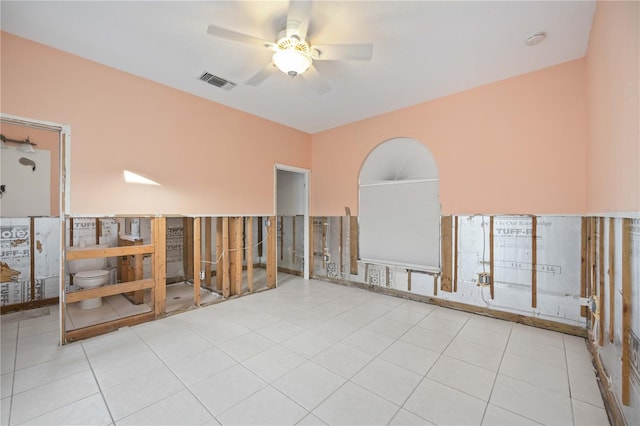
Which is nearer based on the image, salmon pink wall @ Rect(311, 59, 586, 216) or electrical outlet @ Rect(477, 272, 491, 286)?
salmon pink wall @ Rect(311, 59, 586, 216)

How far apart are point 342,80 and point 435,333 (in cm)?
316

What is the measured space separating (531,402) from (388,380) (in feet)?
3.13

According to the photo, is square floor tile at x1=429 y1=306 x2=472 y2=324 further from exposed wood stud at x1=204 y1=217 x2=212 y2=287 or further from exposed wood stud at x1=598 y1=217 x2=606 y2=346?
exposed wood stud at x1=204 y1=217 x2=212 y2=287

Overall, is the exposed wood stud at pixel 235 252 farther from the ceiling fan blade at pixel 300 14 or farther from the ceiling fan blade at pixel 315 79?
the ceiling fan blade at pixel 300 14

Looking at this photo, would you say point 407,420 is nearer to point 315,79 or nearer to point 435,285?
point 435,285

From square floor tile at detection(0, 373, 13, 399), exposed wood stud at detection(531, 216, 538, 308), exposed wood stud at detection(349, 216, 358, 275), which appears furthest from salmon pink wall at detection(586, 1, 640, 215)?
square floor tile at detection(0, 373, 13, 399)

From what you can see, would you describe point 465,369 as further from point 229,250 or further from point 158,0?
point 158,0

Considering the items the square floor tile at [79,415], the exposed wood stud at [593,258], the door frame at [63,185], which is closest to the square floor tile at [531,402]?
the exposed wood stud at [593,258]

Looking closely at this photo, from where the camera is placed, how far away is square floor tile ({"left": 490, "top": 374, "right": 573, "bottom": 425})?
1.64 meters

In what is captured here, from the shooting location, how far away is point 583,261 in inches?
108

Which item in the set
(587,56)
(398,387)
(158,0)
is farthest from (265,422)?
(587,56)

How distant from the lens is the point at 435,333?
2.82 metres

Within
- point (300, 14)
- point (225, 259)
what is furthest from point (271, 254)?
point (300, 14)

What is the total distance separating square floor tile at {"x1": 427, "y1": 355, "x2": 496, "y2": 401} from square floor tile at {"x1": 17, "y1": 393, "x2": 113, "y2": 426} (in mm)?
2306
